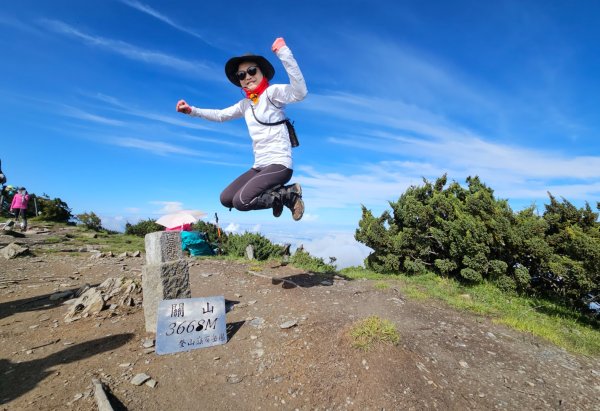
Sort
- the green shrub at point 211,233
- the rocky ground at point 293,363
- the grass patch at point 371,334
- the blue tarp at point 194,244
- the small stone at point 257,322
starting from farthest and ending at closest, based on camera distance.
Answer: the green shrub at point 211,233 < the blue tarp at point 194,244 < the small stone at point 257,322 < the grass patch at point 371,334 < the rocky ground at point 293,363

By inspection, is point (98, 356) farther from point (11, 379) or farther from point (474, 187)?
point (474, 187)

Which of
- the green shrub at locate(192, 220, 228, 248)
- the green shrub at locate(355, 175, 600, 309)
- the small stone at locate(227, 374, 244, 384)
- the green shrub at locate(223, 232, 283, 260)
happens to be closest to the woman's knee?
the small stone at locate(227, 374, 244, 384)

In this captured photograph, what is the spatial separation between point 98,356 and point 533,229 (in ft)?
31.1

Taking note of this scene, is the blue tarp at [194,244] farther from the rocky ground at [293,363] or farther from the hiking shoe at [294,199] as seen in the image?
the hiking shoe at [294,199]

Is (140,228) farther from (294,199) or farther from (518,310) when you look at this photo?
(518,310)

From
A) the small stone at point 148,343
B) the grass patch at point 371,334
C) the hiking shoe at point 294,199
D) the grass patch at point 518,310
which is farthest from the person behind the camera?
the grass patch at point 518,310

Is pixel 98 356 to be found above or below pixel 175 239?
below

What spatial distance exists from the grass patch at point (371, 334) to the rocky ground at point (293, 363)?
0.10 meters

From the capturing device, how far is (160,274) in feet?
17.6

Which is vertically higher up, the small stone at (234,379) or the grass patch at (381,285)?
the grass patch at (381,285)

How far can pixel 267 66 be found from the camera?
504 centimetres

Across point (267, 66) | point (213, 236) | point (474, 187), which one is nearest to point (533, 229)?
point (474, 187)

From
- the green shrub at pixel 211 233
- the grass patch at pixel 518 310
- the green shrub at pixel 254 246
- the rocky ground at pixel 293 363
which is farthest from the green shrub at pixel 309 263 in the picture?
the green shrub at pixel 211 233

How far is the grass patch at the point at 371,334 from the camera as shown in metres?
4.53
